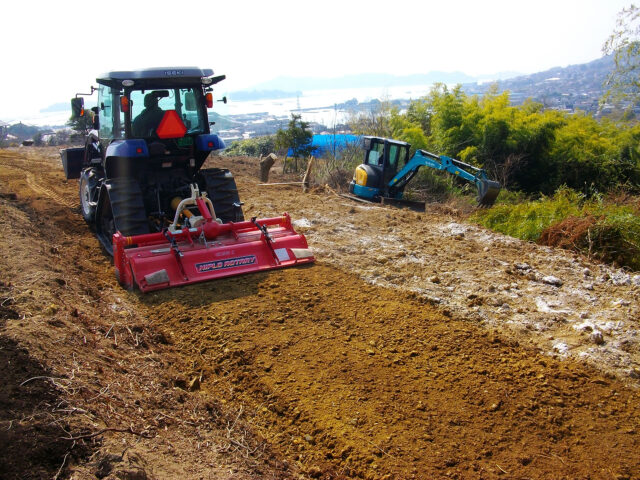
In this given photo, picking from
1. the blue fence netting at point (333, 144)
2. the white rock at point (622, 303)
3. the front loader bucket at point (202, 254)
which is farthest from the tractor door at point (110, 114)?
the blue fence netting at point (333, 144)

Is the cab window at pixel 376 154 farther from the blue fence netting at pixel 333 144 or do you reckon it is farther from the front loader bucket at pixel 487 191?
the blue fence netting at pixel 333 144

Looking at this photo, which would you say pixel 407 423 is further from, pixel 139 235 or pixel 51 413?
pixel 139 235

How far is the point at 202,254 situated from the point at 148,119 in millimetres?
1987

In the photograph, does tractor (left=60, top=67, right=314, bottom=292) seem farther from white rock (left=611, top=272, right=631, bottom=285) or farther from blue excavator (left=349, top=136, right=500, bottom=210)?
blue excavator (left=349, top=136, right=500, bottom=210)

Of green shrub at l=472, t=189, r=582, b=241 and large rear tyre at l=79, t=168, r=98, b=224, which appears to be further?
green shrub at l=472, t=189, r=582, b=241

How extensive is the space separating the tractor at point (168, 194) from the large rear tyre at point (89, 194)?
0.24m

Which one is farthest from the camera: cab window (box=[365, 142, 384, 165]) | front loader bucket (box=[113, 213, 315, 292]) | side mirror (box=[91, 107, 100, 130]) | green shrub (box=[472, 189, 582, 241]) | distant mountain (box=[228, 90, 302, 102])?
distant mountain (box=[228, 90, 302, 102])

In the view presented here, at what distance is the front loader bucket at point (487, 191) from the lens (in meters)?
10.4

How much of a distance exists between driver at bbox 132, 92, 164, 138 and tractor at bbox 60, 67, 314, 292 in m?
0.01

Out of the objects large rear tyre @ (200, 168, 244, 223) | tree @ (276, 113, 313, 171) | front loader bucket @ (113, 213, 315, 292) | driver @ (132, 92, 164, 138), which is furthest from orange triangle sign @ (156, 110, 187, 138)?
tree @ (276, 113, 313, 171)

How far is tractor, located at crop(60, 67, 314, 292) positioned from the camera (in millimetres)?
5891

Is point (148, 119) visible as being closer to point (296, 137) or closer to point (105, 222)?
point (105, 222)

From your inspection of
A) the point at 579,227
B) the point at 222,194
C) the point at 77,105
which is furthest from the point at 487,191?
the point at 77,105

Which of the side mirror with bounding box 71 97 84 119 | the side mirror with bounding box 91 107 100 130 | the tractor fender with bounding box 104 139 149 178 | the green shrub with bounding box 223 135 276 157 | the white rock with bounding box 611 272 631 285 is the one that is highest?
the side mirror with bounding box 71 97 84 119
